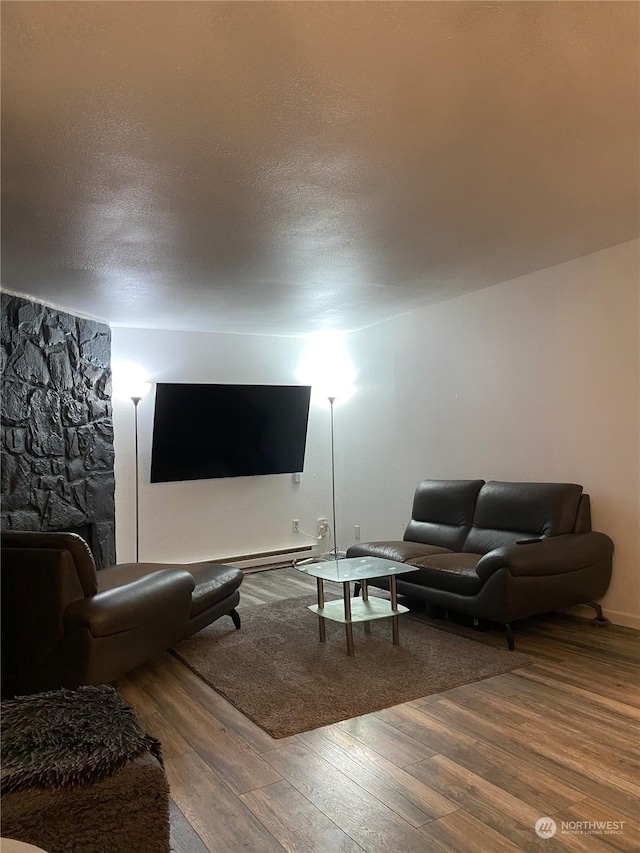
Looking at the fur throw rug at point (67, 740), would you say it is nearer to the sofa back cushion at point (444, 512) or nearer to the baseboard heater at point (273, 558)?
the sofa back cushion at point (444, 512)

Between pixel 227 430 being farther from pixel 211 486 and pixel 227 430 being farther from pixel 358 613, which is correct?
pixel 358 613

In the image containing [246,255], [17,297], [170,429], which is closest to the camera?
[246,255]

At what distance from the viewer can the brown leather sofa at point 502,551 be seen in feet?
11.4

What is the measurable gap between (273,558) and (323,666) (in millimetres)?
3161

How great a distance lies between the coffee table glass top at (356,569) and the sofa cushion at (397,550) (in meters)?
0.20

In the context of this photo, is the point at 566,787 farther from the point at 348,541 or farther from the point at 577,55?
the point at 348,541

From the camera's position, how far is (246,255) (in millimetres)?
3834

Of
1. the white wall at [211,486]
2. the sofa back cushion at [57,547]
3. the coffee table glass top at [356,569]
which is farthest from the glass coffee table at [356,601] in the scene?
the white wall at [211,486]

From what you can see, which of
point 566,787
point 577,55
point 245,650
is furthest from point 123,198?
point 566,787

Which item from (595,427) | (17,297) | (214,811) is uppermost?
(17,297)

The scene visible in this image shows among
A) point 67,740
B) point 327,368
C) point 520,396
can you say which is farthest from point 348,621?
point 327,368

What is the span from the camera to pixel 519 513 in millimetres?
4180

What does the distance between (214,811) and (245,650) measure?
157 centimetres

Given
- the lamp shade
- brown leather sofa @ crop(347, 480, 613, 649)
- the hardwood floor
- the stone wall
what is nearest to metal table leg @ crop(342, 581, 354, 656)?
brown leather sofa @ crop(347, 480, 613, 649)
